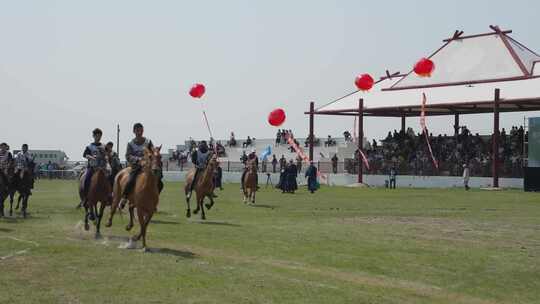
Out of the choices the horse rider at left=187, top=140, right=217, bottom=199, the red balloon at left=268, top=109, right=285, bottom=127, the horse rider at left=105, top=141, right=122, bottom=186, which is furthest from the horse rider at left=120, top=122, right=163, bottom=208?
the red balloon at left=268, top=109, right=285, bottom=127

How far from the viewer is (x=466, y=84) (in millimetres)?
58125

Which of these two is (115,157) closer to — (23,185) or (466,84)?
(23,185)

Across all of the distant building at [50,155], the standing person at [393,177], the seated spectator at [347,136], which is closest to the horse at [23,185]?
the standing person at [393,177]

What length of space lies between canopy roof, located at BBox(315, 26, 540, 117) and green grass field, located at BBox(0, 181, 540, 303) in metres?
30.6

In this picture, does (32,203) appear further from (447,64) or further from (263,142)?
(263,142)

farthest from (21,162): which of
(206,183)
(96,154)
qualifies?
(96,154)

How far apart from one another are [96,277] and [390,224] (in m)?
12.2

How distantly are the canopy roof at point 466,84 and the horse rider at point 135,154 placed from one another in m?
37.0

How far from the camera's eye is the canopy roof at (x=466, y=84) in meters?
54.0

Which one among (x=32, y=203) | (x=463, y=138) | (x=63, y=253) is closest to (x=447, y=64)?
(x=463, y=138)

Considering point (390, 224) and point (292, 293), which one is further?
point (390, 224)

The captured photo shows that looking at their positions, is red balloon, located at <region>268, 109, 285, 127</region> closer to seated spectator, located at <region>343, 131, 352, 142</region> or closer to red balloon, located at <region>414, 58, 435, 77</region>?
red balloon, located at <region>414, 58, 435, 77</region>

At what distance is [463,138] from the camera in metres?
59.4

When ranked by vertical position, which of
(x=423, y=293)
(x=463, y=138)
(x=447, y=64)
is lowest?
(x=423, y=293)
